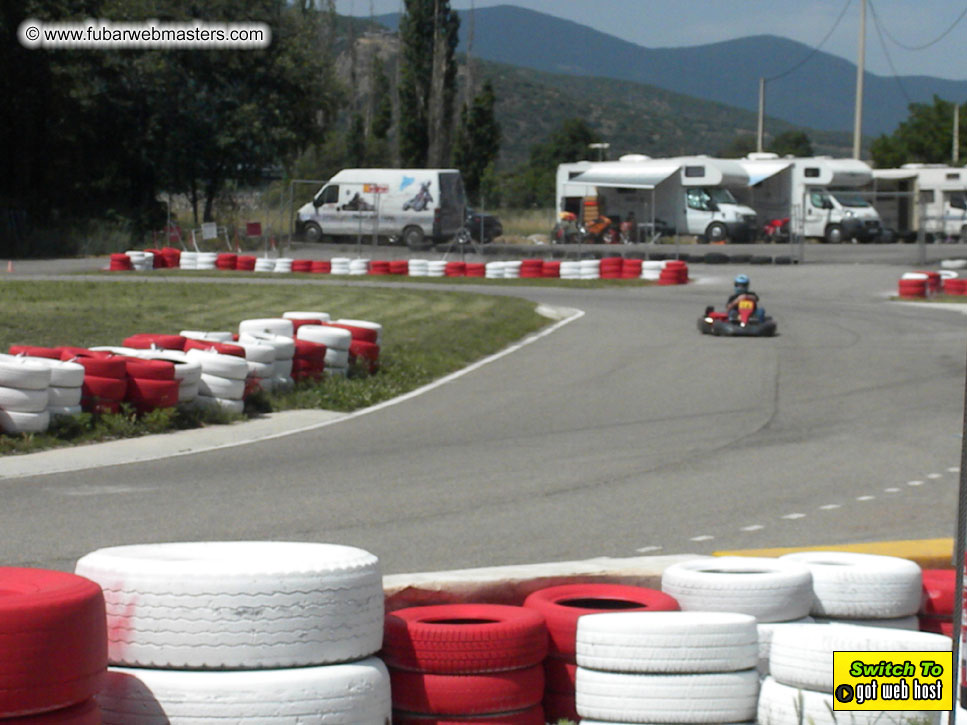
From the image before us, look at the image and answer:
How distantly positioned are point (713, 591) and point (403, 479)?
5.38 m

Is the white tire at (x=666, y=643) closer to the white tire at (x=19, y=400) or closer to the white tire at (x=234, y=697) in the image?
the white tire at (x=234, y=697)

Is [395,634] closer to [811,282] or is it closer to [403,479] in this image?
[403,479]

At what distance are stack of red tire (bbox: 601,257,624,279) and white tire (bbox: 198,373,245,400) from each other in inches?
861

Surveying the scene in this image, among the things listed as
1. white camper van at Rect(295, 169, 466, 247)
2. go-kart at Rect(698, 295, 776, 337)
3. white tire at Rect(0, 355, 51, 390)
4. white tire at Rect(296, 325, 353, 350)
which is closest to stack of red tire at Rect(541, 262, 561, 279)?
white camper van at Rect(295, 169, 466, 247)

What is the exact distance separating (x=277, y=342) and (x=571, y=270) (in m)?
20.6

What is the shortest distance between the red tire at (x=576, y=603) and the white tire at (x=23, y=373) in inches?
286

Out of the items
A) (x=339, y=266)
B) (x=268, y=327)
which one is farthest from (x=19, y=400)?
(x=339, y=266)

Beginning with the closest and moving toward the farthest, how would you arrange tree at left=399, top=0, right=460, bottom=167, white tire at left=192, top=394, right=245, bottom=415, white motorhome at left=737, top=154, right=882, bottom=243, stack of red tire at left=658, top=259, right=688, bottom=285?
white tire at left=192, top=394, right=245, bottom=415 → stack of red tire at left=658, top=259, right=688, bottom=285 → white motorhome at left=737, top=154, right=882, bottom=243 → tree at left=399, top=0, right=460, bottom=167

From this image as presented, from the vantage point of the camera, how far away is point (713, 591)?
530cm

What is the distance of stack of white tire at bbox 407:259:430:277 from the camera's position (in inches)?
1407

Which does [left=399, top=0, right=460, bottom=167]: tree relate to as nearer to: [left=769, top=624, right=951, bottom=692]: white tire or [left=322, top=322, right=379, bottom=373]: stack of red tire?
[left=322, top=322, right=379, bottom=373]: stack of red tire

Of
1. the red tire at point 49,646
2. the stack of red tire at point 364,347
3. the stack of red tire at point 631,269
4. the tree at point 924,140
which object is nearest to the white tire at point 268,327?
the stack of red tire at point 364,347

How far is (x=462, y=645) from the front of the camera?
4719mm

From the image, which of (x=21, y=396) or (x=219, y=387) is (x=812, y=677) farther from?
(x=219, y=387)
